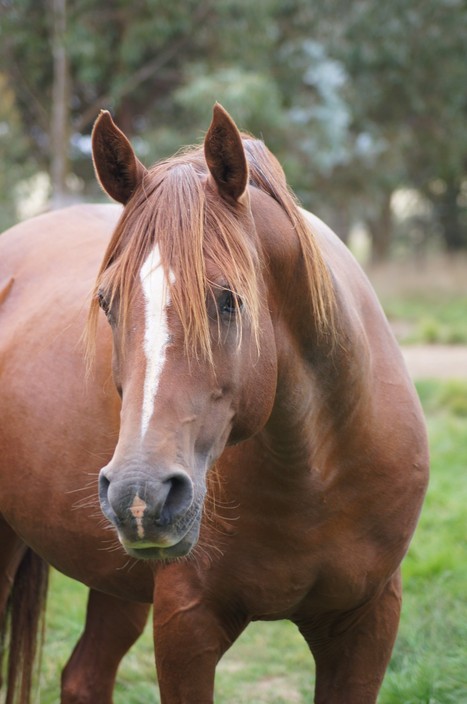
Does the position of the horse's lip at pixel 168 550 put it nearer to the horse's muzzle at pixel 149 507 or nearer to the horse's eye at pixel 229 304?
the horse's muzzle at pixel 149 507

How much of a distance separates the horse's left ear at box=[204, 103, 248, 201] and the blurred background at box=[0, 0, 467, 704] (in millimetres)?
2786

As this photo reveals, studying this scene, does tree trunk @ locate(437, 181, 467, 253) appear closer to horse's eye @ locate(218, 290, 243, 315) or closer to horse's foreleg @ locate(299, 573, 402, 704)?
horse's foreleg @ locate(299, 573, 402, 704)

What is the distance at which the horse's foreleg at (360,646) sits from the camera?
260cm

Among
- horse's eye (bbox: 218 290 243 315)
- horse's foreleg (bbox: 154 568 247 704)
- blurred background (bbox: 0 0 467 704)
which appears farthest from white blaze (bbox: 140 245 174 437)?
blurred background (bbox: 0 0 467 704)

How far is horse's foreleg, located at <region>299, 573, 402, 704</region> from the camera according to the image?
8.53 ft

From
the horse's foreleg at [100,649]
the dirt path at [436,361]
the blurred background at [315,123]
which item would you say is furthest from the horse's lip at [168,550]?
the dirt path at [436,361]

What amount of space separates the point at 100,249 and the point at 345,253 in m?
1.02

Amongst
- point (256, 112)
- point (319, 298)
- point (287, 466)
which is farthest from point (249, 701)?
point (256, 112)

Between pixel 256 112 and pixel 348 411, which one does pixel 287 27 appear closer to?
pixel 256 112

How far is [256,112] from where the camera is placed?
13781mm

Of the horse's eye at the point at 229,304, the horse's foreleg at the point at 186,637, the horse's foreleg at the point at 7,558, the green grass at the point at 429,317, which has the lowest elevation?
the green grass at the point at 429,317

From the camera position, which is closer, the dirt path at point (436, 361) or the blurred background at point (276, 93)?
the dirt path at point (436, 361)

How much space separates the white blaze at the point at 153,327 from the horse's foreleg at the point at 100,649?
1868 mm

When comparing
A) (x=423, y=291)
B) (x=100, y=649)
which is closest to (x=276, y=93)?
(x=423, y=291)
